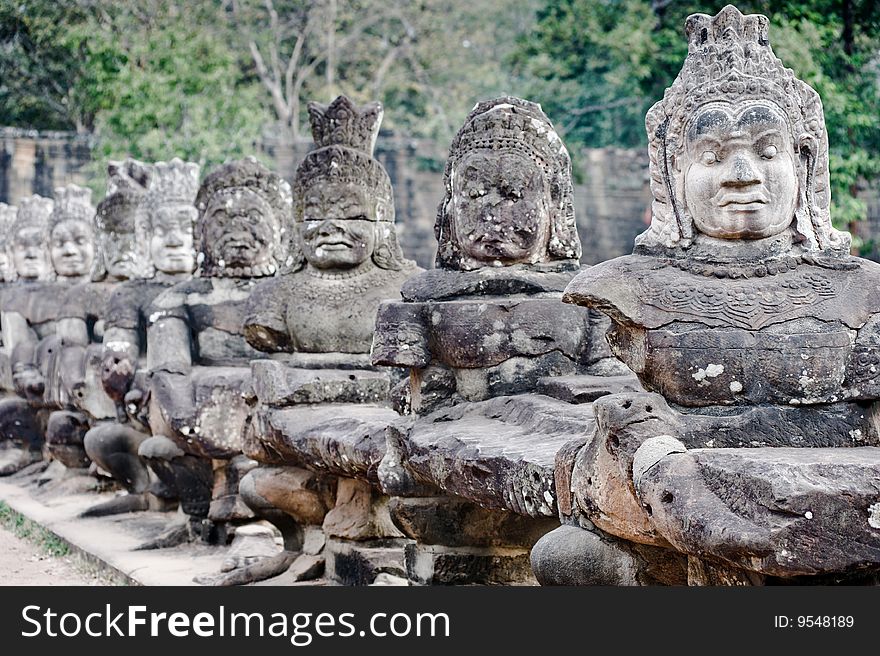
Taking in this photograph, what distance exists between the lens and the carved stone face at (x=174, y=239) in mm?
10039

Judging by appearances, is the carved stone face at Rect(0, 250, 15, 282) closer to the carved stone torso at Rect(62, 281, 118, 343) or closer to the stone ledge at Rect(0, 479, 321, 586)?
the carved stone torso at Rect(62, 281, 118, 343)

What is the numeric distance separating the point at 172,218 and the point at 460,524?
450 cm

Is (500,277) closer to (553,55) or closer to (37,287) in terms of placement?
(37,287)

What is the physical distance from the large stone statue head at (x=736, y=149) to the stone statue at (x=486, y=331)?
1.10 meters

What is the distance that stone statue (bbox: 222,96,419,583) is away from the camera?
739 cm

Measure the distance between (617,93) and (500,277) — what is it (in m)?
17.8

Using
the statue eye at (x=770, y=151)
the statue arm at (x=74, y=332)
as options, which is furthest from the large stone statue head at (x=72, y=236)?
the statue eye at (x=770, y=151)

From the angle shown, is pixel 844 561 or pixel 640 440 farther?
pixel 640 440

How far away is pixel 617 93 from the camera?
23469mm

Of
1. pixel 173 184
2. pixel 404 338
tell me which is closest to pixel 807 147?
pixel 404 338

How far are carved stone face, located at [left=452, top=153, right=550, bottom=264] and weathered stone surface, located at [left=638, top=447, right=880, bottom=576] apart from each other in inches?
86.6

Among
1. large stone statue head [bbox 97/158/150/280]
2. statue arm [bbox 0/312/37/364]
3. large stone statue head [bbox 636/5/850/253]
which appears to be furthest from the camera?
statue arm [bbox 0/312/37/364]

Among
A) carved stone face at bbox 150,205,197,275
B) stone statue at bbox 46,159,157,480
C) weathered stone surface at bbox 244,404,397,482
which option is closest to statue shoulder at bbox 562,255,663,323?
weathered stone surface at bbox 244,404,397,482

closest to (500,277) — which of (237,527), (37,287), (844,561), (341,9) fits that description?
(844,561)
